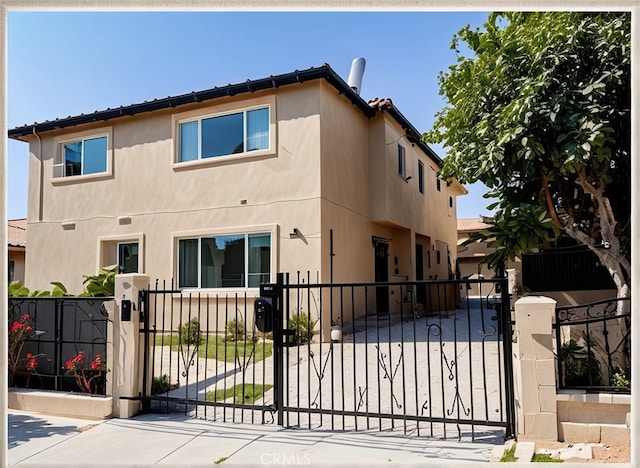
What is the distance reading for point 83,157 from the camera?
15.1 meters

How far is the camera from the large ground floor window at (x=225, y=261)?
12352mm

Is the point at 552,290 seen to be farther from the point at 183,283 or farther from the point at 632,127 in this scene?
the point at 183,283

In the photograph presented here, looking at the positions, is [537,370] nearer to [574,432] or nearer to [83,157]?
[574,432]

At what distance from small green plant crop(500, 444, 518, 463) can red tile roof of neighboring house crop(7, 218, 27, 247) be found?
19530 millimetres

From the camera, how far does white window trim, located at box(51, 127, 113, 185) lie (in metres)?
14.5

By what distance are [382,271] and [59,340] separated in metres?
10.7

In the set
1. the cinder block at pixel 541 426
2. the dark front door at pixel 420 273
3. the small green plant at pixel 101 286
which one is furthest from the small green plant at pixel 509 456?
the dark front door at pixel 420 273

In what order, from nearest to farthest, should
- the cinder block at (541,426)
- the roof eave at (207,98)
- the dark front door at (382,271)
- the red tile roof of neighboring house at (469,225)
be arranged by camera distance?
the cinder block at (541,426) → the roof eave at (207,98) → the dark front door at (382,271) → the red tile roof of neighboring house at (469,225)

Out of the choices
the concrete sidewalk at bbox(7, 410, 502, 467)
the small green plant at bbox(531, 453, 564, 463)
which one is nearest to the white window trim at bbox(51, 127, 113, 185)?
the concrete sidewalk at bbox(7, 410, 502, 467)

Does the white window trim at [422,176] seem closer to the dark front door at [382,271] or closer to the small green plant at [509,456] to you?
the dark front door at [382,271]

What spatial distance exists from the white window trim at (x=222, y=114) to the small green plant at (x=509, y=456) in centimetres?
911

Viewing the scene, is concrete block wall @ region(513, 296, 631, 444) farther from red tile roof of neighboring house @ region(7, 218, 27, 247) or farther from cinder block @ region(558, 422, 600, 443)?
red tile roof of neighboring house @ region(7, 218, 27, 247)

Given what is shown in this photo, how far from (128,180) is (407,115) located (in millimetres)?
8910

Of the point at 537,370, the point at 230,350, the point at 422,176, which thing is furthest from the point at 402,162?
the point at 537,370
